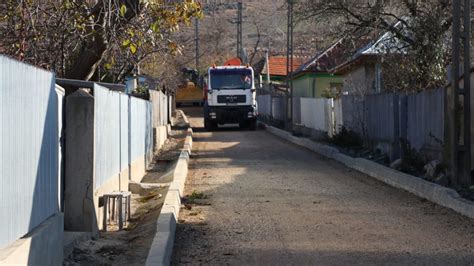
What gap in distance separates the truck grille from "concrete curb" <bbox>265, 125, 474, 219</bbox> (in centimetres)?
1708

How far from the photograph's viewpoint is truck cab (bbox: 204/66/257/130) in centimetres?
4006

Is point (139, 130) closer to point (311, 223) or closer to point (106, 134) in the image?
point (106, 134)

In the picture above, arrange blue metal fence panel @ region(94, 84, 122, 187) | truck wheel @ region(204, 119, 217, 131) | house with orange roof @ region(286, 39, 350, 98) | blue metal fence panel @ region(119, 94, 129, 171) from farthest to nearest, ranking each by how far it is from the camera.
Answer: house with orange roof @ region(286, 39, 350, 98), truck wheel @ region(204, 119, 217, 131), blue metal fence panel @ region(119, 94, 129, 171), blue metal fence panel @ region(94, 84, 122, 187)

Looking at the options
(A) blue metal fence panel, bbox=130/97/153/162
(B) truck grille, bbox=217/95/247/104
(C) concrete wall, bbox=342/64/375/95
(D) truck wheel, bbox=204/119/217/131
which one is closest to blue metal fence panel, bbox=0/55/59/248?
(A) blue metal fence panel, bbox=130/97/153/162

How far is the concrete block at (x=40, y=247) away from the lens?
570 centimetres

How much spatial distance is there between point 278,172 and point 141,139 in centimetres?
344

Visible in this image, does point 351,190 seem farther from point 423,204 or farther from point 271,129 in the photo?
point 271,129

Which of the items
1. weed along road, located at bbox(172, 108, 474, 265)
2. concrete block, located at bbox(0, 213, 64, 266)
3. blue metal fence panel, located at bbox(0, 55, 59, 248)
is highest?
blue metal fence panel, located at bbox(0, 55, 59, 248)

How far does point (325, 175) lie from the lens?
17.8m

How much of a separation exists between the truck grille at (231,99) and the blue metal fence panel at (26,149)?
3232cm

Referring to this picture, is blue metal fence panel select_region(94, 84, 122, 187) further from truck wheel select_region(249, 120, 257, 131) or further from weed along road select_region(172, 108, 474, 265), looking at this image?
truck wheel select_region(249, 120, 257, 131)

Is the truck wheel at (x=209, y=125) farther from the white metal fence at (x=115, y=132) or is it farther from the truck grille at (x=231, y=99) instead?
the white metal fence at (x=115, y=132)

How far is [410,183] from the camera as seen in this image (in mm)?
14320

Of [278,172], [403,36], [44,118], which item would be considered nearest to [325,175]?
[278,172]
